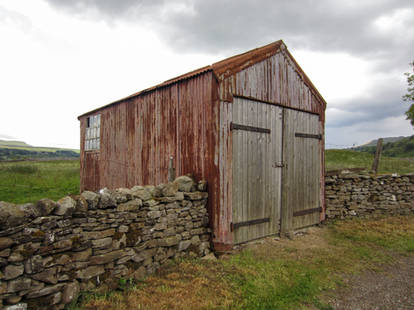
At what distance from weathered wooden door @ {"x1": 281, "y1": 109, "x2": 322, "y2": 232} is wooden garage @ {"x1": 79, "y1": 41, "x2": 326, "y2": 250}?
0.09 ft

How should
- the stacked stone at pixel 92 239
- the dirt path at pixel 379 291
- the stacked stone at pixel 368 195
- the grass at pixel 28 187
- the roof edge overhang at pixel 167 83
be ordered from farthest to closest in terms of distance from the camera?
the grass at pixel 28 187 → the stacked stone at pixel 368 195 → the roof edge overhang at pixel 167 83 → the dirt path at pixel 379 291 → the stacked stone at pixel 92 239

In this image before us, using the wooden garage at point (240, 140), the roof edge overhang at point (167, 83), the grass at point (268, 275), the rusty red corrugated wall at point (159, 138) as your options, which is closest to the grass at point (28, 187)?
the rusty red corrugated wall at point (159, 138)

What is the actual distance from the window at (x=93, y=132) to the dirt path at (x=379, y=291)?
9651 millimetres

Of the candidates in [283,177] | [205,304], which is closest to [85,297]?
[205,304]

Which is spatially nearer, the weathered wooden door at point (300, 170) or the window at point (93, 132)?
the weathered wooden door at point (300, 170)

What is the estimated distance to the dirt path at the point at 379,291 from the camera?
4.22m

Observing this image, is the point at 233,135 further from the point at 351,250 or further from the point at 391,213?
the point at 391,213

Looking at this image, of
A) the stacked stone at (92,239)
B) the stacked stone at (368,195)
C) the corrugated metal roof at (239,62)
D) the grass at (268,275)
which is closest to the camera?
the stacked stone at (92,239)

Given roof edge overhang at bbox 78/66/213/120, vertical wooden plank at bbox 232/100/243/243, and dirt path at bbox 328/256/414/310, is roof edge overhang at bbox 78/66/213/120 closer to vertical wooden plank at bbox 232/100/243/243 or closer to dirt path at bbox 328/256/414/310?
vertical wooden plank at bbox 232/100/243/243

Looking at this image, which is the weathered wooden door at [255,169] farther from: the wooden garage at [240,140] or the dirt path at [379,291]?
the dirt path at [379,291]

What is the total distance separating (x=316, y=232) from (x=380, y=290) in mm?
3262

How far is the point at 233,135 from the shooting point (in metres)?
6.26

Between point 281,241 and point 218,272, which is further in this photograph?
point 281,241

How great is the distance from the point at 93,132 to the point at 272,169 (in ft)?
25.6
